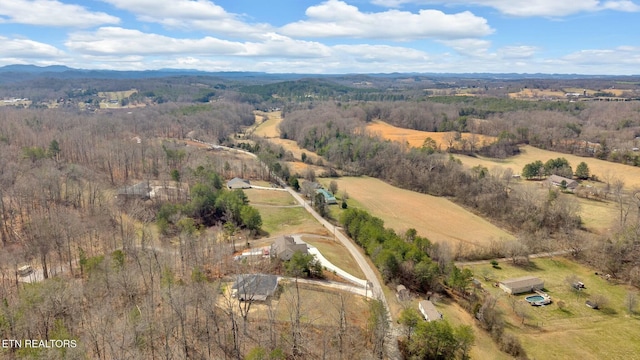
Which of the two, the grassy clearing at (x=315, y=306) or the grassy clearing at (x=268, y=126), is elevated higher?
the grassy clearing at (x=268, y=126)

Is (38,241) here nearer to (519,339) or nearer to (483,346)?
(483,346)

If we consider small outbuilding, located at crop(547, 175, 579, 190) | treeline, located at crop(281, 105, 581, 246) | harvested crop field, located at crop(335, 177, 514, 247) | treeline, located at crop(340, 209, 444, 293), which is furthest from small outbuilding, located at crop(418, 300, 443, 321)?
small outbuilding, located at crop(547, 175, 579, 190)

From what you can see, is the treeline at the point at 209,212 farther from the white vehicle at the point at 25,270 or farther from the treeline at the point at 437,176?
the treeline at the point at 437,176

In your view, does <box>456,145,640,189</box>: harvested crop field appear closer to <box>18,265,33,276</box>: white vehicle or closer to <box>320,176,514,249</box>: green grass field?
<box>320,176,514,249</box>: green grass field

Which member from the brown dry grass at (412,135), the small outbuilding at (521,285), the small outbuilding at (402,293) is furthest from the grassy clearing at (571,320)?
the brown dry grass at (412,135)

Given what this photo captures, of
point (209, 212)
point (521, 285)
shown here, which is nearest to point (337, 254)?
point (521, 285)

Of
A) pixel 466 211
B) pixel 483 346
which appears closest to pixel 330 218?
pixel 466 211
